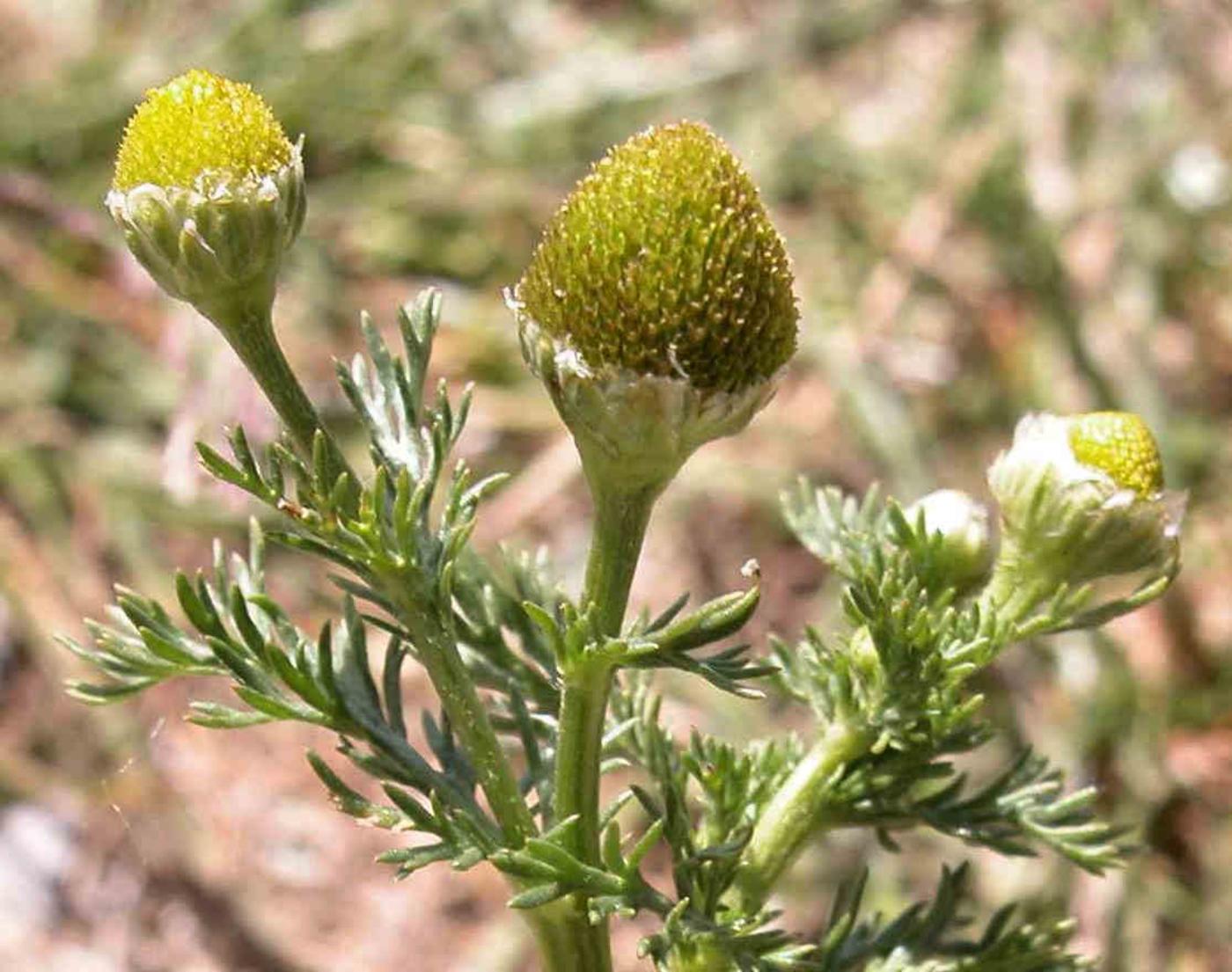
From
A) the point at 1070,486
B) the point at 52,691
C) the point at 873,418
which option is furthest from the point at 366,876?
the point at 1070,486

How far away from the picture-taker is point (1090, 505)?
0.96m

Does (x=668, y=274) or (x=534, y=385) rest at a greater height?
(x=534, y=385)

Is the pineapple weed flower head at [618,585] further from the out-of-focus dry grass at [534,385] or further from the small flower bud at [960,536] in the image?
the out-of-focus dry grass at [534,385]

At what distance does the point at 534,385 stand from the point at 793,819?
1882 millimetres

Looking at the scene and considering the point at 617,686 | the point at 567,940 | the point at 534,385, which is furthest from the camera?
the point at 534,385

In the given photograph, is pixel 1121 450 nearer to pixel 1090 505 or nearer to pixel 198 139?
pixel 1090 505

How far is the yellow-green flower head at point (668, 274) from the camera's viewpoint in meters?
0.81

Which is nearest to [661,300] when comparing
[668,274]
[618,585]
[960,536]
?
[668,274]

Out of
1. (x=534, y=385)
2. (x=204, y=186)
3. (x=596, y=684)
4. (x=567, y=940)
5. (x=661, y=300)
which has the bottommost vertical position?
(x=567, y=940)

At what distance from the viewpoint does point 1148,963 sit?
2180 millimetres

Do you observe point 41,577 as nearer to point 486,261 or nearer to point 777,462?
point 486,261

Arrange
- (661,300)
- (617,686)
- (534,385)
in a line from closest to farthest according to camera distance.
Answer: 1. (661,300)
2. (617,686)
3. (534,385)

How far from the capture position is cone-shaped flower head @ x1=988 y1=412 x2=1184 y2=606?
0.96 m

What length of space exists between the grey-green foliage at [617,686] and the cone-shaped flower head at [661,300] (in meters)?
0.09
